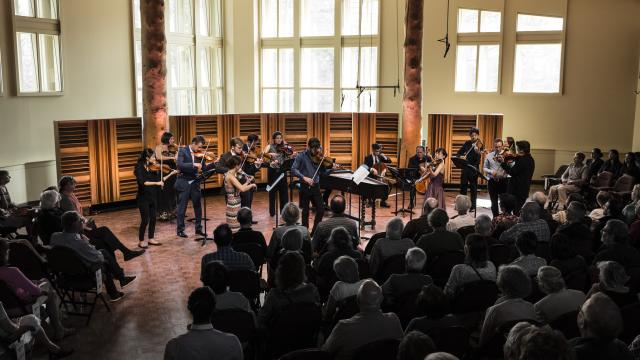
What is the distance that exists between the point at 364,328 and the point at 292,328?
2.15 feet

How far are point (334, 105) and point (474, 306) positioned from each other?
12.5m

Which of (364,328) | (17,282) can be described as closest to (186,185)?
(17,282)

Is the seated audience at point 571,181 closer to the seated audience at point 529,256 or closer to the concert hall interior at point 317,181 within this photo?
the concert hall interior at point 317,181

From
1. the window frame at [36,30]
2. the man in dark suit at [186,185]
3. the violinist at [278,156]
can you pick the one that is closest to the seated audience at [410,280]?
the man in dark suit at [186,185]

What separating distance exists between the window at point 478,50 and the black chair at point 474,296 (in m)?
11.7

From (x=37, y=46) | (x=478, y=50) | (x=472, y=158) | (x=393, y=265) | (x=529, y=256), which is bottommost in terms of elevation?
(x=393, y=265)

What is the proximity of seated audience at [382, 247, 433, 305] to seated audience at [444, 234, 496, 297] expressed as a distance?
0.26 m

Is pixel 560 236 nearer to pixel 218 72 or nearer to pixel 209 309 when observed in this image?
pixel 209 309

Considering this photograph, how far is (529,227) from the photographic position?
7277 mm

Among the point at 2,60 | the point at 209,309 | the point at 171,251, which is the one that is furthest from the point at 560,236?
the point at 2,60

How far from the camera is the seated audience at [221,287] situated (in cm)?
511

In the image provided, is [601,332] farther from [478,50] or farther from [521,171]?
[478,50]

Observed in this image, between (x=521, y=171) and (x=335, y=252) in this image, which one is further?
(x=521, y=171)

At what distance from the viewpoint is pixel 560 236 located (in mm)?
5910
